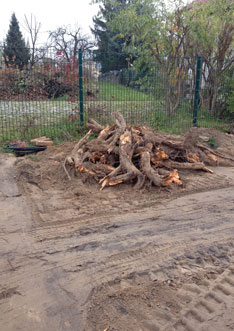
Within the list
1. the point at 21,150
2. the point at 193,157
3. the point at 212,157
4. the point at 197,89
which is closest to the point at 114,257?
the point at 193,157

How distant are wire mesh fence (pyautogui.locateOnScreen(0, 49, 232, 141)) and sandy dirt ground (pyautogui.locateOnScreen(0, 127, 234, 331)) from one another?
281 centimetres

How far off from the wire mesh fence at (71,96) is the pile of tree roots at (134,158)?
156cm

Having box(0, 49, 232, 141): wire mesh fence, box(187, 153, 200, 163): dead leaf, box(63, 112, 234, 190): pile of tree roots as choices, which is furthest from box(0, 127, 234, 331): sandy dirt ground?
box(0, 49, 232, 141): wire mesh fence

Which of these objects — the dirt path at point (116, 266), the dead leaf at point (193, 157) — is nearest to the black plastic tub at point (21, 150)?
the dirt path at point (116, 266)

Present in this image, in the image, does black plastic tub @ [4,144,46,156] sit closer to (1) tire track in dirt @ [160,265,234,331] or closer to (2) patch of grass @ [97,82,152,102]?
(2) patch of grass @ [97,82,152,102]

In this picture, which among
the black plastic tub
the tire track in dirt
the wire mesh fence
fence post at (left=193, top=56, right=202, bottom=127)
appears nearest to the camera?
the tire track in dirt

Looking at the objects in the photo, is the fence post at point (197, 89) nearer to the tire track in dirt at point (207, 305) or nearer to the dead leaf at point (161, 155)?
the dead leaf at point (161, 155)

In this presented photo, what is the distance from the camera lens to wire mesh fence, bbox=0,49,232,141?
7.48 meters

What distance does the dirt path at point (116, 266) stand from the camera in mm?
2354

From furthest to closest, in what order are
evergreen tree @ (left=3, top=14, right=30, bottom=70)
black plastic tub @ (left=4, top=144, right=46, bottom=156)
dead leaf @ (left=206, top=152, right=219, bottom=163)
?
evergreen tree @ (left=3, top=14, right=30, bottom=70), dead leaf @ (left=206, top=152, right=219, bottom=163), black plastic tub @ (left=4, top=144, right=46, bottom=156)

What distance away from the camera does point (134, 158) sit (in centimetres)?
605

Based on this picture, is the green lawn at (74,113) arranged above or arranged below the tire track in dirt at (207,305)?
above

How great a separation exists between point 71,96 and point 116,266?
5.95 m

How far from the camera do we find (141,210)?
14.6ft
